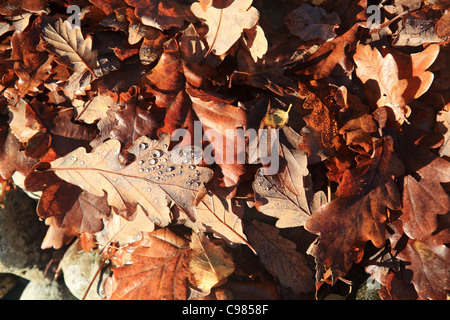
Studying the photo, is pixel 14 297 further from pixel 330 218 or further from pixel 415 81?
pixel 415 81

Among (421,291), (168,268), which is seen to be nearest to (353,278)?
(421,291)

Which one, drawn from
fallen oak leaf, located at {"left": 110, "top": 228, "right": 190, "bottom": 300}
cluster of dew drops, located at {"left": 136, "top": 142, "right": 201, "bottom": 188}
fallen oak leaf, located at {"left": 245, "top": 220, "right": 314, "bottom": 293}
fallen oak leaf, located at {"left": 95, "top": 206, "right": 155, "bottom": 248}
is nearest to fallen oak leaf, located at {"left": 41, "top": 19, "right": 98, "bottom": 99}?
cluster of dew drops, located at {"left": 136, "top": 142, "right": 201, "bottom": 188}

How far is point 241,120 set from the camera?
50.2 inches

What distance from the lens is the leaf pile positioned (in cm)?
131

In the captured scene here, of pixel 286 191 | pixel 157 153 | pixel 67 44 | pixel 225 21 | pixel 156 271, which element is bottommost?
pixel 156 271

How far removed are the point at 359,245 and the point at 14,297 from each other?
222cm

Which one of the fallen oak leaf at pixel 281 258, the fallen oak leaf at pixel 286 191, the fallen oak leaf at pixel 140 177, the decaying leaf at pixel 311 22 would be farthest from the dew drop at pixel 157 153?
the decaying leaf at pixel 311 22

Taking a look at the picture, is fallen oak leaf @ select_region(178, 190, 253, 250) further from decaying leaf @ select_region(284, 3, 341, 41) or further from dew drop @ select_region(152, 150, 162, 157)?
decaying leaf @ select_region(284, 3, 341, 41)

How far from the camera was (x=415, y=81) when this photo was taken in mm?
1354

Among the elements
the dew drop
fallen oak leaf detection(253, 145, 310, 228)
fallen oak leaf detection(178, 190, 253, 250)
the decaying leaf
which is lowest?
fallen oak leaf detection(178, 190, 253, 250)

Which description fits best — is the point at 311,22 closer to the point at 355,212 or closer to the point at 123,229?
the point at 355,212

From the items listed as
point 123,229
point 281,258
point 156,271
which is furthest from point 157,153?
point 281,258

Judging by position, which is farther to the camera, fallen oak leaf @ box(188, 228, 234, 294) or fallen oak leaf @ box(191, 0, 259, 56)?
fallen oak leaf @ box(188, 228, 234, 294)

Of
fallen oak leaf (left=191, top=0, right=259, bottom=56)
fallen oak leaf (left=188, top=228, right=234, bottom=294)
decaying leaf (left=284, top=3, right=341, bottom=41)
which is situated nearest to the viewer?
fallen oak leaf (left=191, top=0, right=259, bottom=56)
